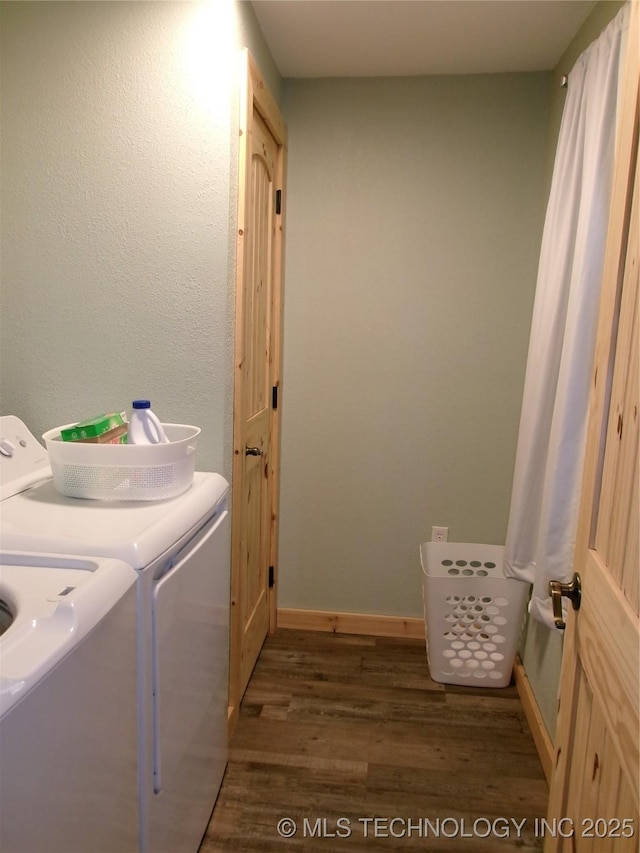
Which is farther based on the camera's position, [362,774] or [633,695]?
[362,774]

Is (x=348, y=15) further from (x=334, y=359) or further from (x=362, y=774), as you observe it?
(x=362, y=774)

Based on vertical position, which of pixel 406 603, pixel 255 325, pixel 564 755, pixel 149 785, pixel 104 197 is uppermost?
pixel 104 197

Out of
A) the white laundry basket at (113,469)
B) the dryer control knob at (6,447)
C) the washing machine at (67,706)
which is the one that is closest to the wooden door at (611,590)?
the washing machine at (67,706)

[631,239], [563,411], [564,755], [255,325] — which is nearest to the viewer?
[631,239]

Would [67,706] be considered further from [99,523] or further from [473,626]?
[473,626]

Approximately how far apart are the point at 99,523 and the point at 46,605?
325mm

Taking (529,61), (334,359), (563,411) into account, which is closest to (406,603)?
(334,359)

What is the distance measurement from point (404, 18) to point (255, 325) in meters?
1.15

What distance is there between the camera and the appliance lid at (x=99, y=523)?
3.62ft

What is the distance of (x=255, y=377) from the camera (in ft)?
7.22

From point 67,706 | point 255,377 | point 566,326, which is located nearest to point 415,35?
point 566,326

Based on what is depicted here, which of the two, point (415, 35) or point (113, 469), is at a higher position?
point (415, 35)

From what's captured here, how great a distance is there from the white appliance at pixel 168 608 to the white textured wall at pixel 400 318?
3.36 feet

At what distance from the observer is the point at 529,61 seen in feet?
7.34
